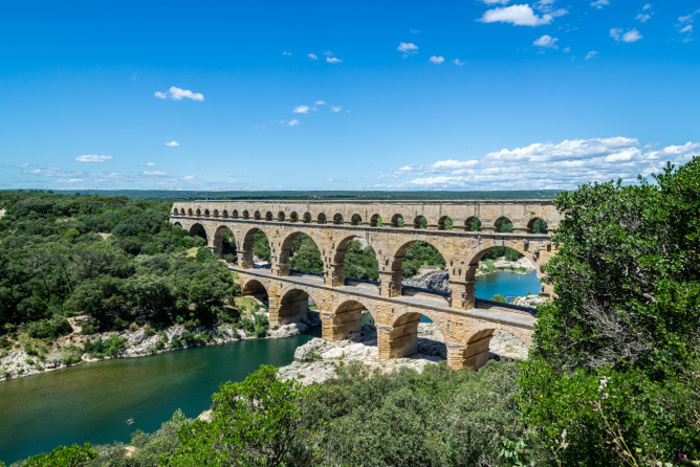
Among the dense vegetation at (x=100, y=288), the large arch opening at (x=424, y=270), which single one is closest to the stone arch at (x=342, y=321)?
the dense vegetation at (x=100, y=288)

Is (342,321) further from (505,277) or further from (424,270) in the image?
(505,277)

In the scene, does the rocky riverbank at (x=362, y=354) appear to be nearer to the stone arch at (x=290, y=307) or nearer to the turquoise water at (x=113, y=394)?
the turquoise water at (x=113, y=394)

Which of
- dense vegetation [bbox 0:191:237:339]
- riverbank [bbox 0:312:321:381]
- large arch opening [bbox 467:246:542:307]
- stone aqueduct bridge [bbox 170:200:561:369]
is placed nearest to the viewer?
stone aqueduct bridge [bbox 170:200:561:369]

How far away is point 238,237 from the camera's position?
31031mm

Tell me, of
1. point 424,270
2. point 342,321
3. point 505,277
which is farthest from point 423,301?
point 505,277

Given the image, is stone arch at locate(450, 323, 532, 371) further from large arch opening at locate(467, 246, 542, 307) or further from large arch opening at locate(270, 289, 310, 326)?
large arch opening at locate(467, 246, 542, 307)

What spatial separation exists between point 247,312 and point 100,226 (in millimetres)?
22245

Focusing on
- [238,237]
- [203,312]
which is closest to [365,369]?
[203,312]

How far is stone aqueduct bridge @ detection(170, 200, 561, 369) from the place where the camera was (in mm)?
17297

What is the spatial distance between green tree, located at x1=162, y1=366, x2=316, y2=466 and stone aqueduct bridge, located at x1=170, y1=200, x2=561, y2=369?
11.0 meters

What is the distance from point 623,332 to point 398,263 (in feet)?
44.5

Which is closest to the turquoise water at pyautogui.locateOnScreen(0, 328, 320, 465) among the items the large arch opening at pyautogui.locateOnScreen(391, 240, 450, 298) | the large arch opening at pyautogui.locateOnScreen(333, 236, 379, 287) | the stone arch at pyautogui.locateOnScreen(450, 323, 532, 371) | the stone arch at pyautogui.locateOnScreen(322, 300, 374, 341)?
Result: the stone arch at pyautogui.locateOnScreen(322, 300, 374, 341)

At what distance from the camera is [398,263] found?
2127 centimetres

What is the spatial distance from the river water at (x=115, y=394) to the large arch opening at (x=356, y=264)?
531 centimetres
